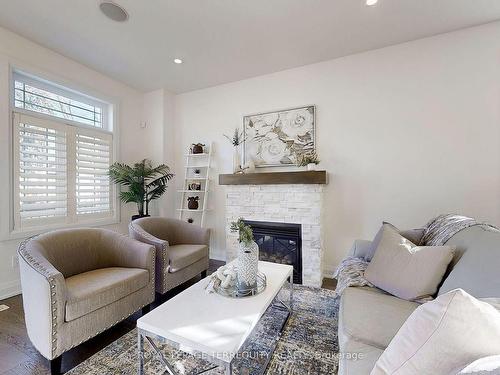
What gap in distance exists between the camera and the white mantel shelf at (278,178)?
2725mm

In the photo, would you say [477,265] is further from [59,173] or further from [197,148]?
[59,173]

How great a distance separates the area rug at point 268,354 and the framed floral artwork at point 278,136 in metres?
1.95

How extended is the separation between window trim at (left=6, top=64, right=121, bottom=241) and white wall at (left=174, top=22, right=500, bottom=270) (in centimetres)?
224

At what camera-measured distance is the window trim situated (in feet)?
8.18

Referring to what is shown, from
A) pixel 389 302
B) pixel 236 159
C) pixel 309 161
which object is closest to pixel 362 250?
pixel 389 302

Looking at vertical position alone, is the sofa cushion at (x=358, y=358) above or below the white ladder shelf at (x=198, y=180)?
below

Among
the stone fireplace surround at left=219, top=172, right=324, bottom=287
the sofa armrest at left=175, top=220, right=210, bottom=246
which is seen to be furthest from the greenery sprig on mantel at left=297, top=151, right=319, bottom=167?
the sofa armrest at left=175, top=220, right=210, bottom=246

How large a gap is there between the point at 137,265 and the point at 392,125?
3065 millimetres

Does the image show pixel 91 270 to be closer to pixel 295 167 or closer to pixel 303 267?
pixel 303 267

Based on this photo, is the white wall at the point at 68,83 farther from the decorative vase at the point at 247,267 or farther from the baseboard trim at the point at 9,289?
the decorative vase at the point at 247,267

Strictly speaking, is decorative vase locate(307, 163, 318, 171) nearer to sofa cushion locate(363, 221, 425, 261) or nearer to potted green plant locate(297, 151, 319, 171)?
potted green plant locate(297, 151, 319, 171)

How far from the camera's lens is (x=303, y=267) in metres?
2.82

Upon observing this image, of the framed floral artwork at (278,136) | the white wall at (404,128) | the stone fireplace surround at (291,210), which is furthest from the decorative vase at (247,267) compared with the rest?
the framed floral artwork at (278,136)

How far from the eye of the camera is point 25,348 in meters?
1.66
